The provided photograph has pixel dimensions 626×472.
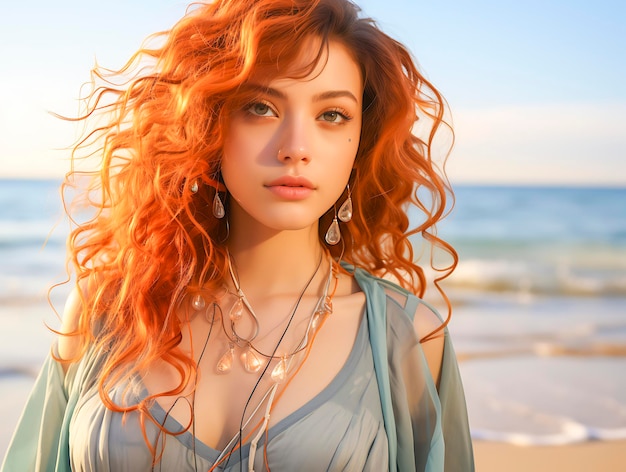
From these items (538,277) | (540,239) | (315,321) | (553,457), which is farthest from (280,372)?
(540,239)

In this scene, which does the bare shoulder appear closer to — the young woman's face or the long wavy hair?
the long wavy hair

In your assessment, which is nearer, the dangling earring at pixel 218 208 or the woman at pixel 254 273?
the woman at pixel 254 273

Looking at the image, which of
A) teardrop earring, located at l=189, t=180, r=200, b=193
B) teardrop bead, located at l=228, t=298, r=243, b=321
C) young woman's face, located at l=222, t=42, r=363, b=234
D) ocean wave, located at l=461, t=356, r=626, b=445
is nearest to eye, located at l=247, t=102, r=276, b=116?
young woman's face, located at l=222, t=42, r=363, b=234

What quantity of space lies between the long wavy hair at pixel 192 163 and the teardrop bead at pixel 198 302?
0.13ft

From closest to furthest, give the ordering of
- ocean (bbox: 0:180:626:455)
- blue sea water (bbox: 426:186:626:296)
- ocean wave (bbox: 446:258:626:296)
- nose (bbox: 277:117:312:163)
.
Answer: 1. nose (bbox: 277:117:312:163)
2. ocean (bbox: 0:180:626:455)
3. ocean wave (bbox: 446:258:626:296)
4. blue sea water (bbox: 426:186:626:296)

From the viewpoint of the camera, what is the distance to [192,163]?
6.34 ft

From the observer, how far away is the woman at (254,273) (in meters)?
1.84

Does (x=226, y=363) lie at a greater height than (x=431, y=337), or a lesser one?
lesser

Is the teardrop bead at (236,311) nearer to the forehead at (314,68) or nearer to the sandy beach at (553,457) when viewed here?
the forehead at (314,68)

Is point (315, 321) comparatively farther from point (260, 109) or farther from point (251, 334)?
point (260, 109)

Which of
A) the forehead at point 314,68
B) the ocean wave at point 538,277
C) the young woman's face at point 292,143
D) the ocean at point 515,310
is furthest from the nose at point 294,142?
the ocean wave at point 538,277

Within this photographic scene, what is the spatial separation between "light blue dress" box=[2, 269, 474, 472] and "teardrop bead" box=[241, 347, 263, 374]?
16 centimetres

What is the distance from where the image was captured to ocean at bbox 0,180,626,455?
186 inches

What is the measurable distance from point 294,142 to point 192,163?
290 millimetres
